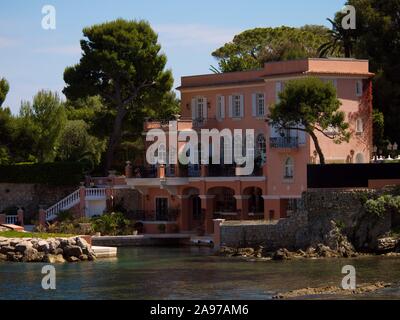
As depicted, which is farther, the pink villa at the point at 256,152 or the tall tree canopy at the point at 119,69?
the tall tree canopy at the point at 119,69

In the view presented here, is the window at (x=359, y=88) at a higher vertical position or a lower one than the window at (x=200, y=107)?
higher

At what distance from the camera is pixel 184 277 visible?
50.5 m

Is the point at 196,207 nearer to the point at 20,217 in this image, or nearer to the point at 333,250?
the point at 20,217

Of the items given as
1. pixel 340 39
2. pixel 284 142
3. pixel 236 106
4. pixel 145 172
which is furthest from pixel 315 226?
pixel 340 39

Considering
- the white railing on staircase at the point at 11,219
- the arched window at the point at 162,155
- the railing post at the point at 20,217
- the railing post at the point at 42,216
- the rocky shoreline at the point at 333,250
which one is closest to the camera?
the rocky shoreline at the point at 333,250

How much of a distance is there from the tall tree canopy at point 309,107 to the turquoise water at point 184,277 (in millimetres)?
8058

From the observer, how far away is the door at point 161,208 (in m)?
71.2

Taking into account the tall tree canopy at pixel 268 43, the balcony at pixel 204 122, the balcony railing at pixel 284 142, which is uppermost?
the tall tree canopy at pixel 268 43

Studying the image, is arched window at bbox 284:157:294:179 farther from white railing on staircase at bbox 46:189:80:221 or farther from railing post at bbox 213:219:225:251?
white railing on staircase at bbox 46:189:80:221

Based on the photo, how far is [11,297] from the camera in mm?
44781

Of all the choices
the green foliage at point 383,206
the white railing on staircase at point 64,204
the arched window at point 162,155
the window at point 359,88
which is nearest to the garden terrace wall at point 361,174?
the green foliage at point 383,206

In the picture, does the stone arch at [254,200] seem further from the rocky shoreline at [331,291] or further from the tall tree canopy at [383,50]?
the rocky shoreline at [331,291]

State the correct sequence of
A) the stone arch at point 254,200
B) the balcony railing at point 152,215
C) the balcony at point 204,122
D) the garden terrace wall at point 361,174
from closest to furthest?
the garden terrace wall at point 361,174, the stone arch at point 254,200, the balcony railing at point 152,215, the balcony at point 204,122

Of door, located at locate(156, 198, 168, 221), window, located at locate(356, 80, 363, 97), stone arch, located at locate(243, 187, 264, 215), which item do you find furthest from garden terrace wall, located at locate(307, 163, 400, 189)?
door, located at locate(156, 198, 168, 221)
